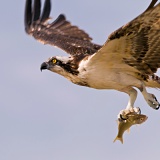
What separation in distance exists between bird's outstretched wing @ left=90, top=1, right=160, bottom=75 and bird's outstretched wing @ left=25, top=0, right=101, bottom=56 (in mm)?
2736

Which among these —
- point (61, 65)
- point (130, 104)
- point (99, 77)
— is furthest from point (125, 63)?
point (61, 65)

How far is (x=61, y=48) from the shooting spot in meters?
14.1

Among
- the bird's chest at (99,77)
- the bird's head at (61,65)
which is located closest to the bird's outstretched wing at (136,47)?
the bird's chest at (99,77)

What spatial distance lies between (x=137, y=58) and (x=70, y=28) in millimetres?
5009

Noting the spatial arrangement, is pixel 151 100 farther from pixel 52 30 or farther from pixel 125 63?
pixel 52 30

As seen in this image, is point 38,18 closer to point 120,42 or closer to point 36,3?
point 36,3

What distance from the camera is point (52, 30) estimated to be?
16.2m

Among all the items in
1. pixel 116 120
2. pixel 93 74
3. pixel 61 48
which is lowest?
pixel 116 120

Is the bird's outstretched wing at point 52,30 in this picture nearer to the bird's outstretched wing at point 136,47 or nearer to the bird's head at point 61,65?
the bird's head at point 61,65

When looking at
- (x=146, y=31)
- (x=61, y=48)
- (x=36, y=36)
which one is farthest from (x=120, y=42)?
(x=36, y=36)

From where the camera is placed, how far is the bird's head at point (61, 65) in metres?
11.6

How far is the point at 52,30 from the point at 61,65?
4567 mm

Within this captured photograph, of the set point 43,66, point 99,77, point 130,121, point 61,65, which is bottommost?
point 130,121

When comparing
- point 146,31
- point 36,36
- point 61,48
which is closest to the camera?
point 146,31
